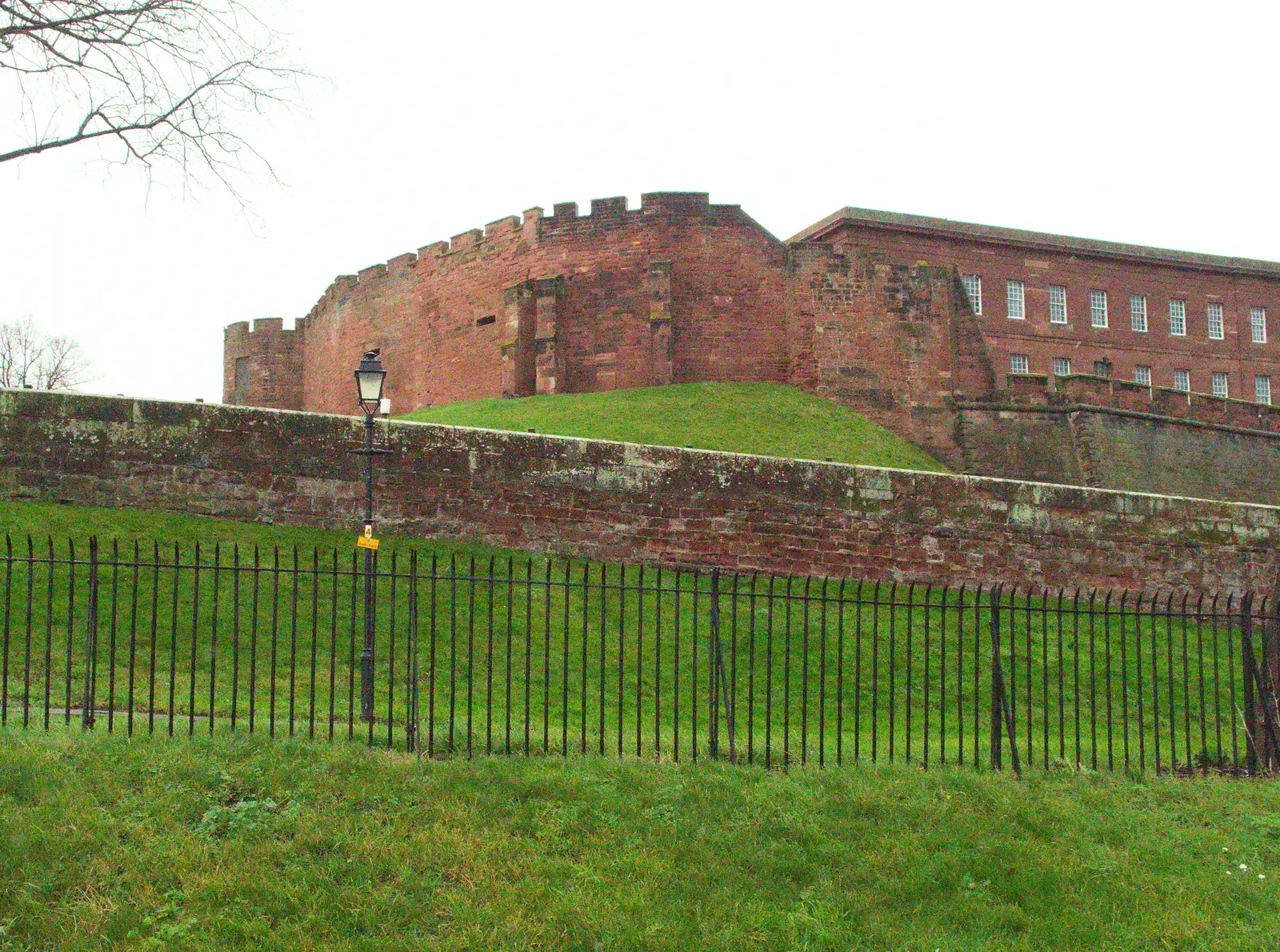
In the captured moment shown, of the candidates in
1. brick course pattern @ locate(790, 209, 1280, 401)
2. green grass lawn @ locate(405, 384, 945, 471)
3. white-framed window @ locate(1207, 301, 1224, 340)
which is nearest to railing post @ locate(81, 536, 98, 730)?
green grass lawn @ locate(405, 384, 945, 471)

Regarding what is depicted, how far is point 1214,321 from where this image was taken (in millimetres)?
46062

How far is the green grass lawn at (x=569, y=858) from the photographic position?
20.3 feet

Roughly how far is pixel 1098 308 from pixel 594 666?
3562 centimetres

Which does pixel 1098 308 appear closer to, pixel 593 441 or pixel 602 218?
pixel 602 218

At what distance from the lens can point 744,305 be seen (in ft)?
107

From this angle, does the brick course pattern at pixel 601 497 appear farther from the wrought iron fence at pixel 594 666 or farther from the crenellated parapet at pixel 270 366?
the crenellated parapet at pixel 270 366

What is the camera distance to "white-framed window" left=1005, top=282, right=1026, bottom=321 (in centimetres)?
4238

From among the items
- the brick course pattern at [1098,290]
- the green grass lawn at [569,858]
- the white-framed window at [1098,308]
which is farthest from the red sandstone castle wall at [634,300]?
the green grass lawn at [569,858]

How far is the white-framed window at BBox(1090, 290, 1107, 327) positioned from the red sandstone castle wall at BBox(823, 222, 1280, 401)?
0.17 m

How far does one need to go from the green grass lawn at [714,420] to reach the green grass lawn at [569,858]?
55.3 ft

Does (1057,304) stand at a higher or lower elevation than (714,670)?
higher

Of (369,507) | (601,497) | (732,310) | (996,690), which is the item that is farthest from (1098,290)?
(996,690)

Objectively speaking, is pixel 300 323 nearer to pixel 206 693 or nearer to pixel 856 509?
pixel 856 509

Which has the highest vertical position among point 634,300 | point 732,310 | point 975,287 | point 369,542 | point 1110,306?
point 975,287
